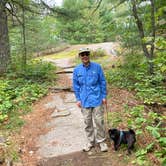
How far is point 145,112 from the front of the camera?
7504 millimetres

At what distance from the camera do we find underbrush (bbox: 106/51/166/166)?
484 centimetres

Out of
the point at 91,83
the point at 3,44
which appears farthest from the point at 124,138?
the point at 3,44

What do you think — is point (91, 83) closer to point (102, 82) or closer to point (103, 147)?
point (102, 82)

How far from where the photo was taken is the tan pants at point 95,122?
547cm

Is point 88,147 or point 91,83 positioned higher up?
point 91,83

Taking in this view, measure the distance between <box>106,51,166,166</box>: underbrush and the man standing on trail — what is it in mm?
686

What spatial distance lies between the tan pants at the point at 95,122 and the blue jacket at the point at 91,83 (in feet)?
0.43

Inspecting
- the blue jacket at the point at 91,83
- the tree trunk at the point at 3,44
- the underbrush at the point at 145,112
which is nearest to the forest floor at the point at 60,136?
the underbrush at the point at 145,112

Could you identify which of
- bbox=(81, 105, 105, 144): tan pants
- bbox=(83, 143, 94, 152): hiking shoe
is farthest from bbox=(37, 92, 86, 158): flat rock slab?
bbox=(81, 105, 105, 144): tan pants

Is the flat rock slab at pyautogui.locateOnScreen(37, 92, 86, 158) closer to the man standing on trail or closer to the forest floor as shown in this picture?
the forest floor

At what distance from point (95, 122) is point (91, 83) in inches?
28.8

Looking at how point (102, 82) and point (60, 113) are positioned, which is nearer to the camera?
point (102, 82)

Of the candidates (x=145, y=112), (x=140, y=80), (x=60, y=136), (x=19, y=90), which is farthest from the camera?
(x=140, y=80)

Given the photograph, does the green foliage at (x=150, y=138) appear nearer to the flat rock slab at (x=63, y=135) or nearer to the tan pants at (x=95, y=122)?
the tan pants at (x=95, y=122)
